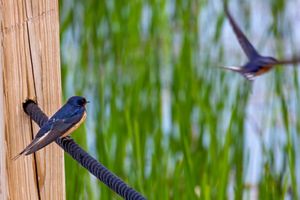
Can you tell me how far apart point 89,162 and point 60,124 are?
0.45 ft

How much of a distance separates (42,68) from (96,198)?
1361 millimetres

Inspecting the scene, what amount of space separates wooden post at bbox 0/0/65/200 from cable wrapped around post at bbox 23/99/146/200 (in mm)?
29

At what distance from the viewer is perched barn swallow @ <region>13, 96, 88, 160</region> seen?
1401 mm

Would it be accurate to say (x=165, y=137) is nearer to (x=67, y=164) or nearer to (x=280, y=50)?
(x=280, y=50)

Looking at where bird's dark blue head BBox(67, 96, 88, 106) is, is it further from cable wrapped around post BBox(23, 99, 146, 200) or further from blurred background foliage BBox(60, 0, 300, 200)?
blurred background foliage BBox(60, 0, 300, 200)

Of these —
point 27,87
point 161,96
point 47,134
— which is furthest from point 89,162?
point 161,96

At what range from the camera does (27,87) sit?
58.5 inches

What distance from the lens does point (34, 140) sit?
143 centimetres

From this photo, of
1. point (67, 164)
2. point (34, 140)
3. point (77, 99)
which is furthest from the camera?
point (67, 164)

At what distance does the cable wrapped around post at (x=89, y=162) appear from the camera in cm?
132

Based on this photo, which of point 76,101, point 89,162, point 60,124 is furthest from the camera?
point 76,101

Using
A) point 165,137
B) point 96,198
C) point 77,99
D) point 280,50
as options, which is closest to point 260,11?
point 280,50

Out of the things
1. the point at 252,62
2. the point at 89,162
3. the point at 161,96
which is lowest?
the point at 161,96

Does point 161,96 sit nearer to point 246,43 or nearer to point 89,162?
point 246,43
